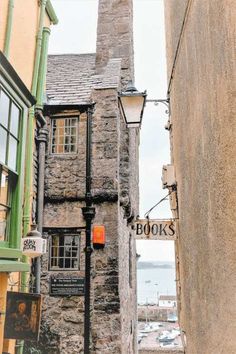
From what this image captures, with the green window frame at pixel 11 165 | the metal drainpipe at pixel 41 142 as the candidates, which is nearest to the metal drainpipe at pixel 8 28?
the green window frame at pixel 11 165

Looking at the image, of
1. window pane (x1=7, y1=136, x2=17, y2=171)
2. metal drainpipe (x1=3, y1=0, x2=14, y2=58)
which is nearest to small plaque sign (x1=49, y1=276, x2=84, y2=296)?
window pane (x1=7, y1=136, x2=17, y2=171)

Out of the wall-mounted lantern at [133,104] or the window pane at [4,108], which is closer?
the window pane at [4,108]

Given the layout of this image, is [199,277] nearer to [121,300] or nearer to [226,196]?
[226,196]

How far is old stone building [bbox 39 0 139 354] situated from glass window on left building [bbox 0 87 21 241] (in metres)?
2.90

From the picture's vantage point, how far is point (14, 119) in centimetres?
514

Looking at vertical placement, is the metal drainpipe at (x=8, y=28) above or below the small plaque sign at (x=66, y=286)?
above

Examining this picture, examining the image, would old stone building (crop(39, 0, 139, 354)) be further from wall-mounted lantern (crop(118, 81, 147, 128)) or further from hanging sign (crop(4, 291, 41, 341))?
hanging sign (crop(4, 291, 41, 341))

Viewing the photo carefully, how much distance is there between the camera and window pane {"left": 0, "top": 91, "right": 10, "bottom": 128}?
4680 millimetres

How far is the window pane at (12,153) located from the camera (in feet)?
16.3

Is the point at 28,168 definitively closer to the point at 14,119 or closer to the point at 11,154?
the point at 11,154

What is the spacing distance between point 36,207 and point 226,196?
217 inches

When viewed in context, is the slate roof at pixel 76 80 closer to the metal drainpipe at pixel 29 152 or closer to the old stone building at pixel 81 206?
the old stone building at pixel 81 206

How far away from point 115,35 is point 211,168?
8.24 metres

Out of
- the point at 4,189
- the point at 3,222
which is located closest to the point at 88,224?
the point at 3,222
